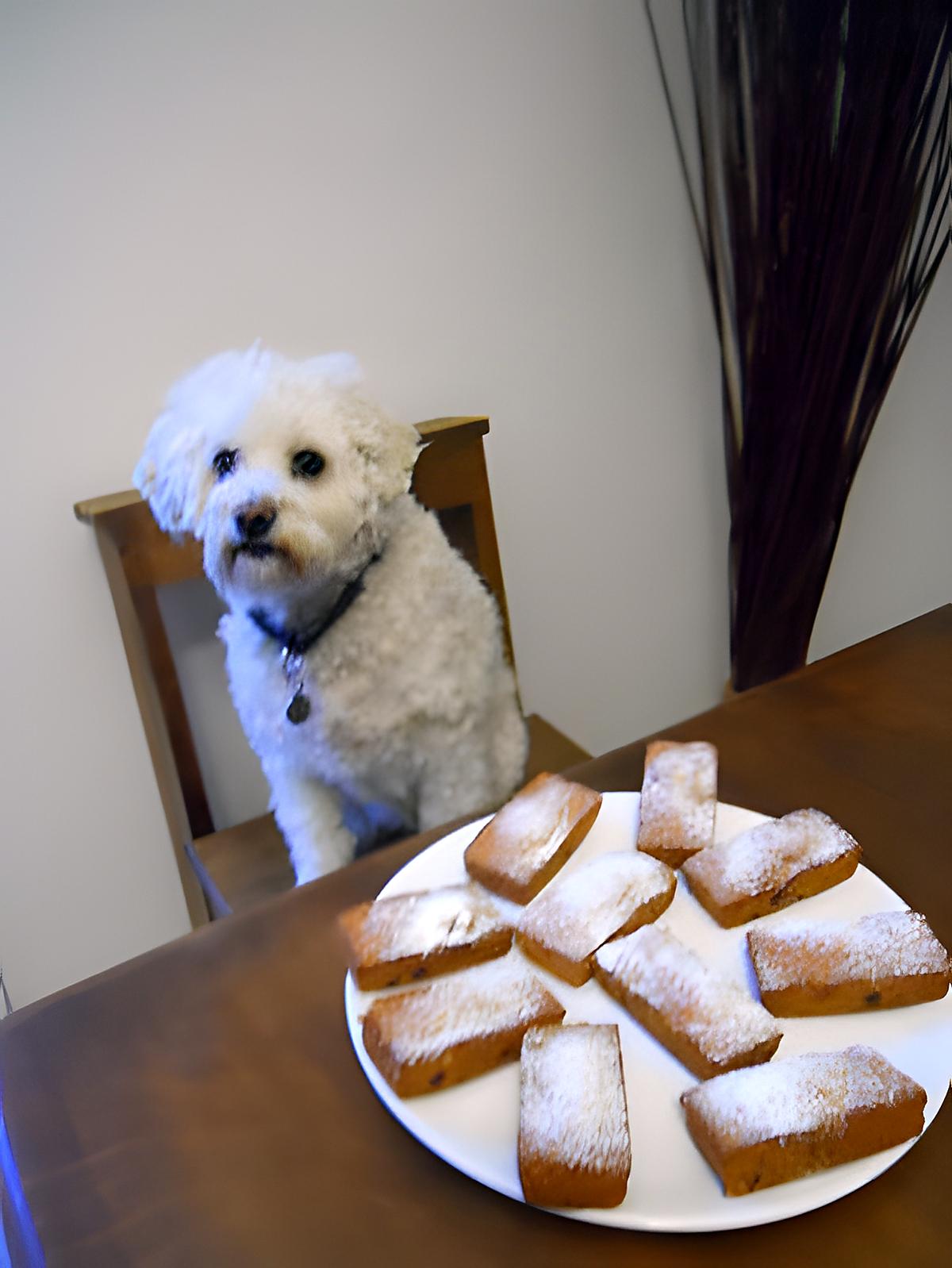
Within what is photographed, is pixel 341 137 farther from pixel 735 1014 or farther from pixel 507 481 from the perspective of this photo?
pixel 735 1014

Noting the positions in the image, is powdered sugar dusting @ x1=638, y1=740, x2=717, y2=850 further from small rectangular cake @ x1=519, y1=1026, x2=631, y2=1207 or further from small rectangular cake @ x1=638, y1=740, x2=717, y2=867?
small rectangular cake @ x1=519, y1=1026, x2=631, y2=1207

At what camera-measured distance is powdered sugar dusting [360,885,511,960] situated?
1.71ft

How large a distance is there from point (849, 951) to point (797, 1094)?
3.5 inches

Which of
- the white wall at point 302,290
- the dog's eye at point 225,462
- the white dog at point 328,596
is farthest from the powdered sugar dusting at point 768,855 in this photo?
the white wall at point 302,290

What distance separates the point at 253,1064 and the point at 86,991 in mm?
133

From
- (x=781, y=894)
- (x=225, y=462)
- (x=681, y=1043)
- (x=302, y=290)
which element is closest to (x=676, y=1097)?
(x=681, y=1043)

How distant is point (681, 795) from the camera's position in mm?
625

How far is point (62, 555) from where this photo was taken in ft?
3.84

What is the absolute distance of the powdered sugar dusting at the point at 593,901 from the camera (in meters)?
0.52

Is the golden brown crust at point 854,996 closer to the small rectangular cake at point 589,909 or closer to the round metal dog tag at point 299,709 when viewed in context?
the small rectangular cake at point 589,909

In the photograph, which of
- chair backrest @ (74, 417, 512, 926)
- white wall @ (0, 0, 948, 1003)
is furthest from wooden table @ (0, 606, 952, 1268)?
white wall @ (0, 0, 948, 1003)

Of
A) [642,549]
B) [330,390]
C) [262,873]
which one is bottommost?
[262,873]

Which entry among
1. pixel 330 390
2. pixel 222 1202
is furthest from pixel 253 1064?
pixel 330 390

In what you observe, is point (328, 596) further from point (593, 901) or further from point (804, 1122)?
point (804, 1122)
